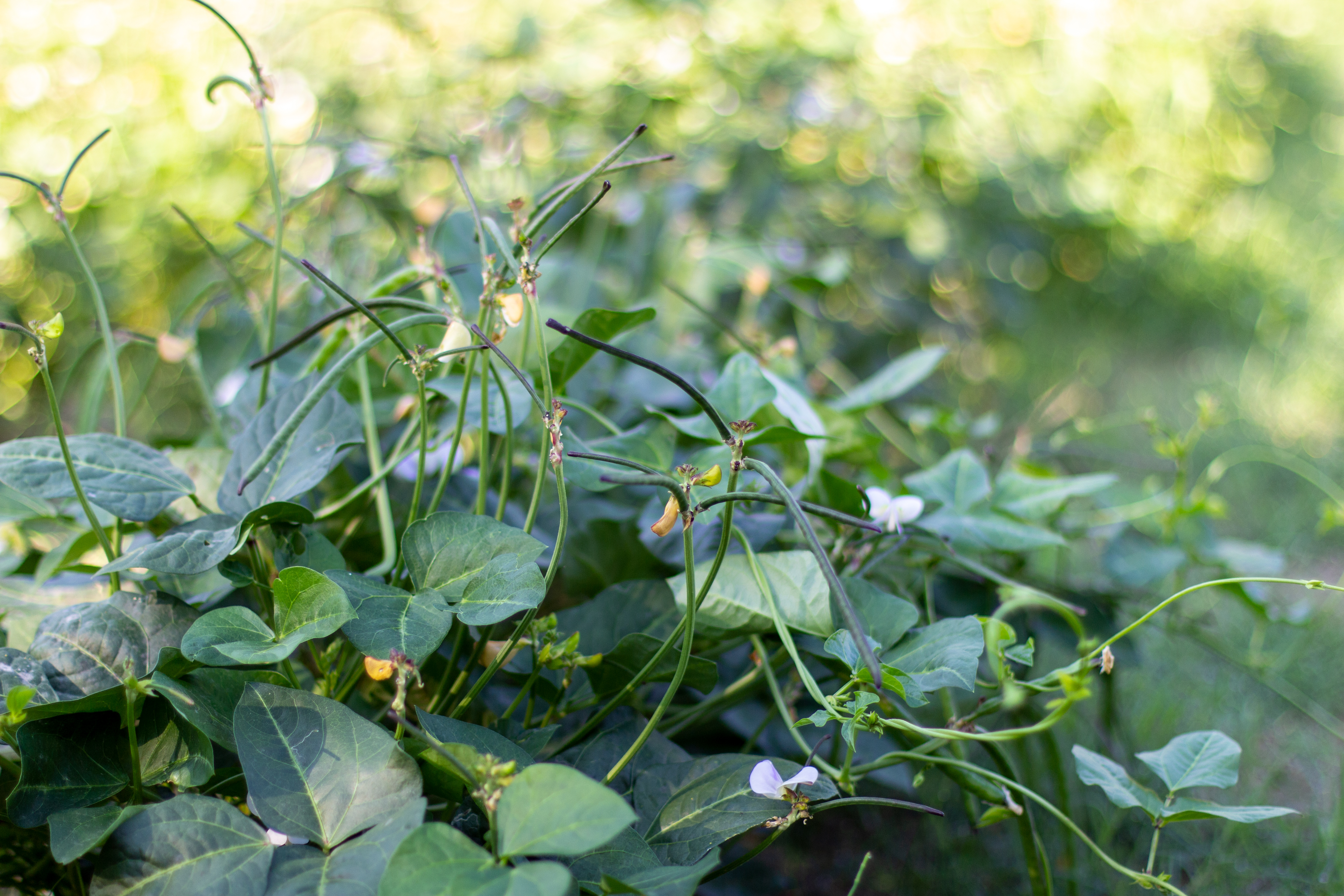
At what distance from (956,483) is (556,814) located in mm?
546

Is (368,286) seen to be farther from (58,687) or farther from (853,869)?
(853,869)

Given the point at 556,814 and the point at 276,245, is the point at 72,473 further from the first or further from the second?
the point at 556,814

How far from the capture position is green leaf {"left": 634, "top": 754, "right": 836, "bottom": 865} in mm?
489

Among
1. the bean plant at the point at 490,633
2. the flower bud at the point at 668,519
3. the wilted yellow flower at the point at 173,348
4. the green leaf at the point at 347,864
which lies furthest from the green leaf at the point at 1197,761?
the wilted yellow flower at the point at 173,348

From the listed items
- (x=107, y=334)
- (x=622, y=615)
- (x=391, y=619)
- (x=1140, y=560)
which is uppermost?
(x=107, y=334)

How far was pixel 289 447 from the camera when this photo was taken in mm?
607

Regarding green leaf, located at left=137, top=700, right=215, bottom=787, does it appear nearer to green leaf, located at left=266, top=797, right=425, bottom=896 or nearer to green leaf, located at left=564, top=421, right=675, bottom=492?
green leaf, located at left=266, top=797, right=425, bottom=896

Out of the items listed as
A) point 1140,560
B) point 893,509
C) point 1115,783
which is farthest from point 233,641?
point 1140,560

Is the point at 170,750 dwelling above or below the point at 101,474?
below

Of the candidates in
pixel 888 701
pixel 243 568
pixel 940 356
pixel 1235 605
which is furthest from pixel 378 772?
pixel 1235 605

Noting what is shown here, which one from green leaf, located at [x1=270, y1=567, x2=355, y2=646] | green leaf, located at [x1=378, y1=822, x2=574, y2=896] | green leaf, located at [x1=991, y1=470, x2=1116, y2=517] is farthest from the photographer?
green leaf, located at [x1=991, y1=470, x2=1116, y2=517]

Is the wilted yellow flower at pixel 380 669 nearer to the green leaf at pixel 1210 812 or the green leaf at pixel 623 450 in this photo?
the green leaf at pixel 623 450

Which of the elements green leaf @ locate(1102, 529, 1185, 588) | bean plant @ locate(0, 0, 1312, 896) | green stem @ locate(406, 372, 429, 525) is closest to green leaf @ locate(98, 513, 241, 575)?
bean plant @ locate(0, 0, 1312, 896)

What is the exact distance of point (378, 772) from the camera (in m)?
0.45
